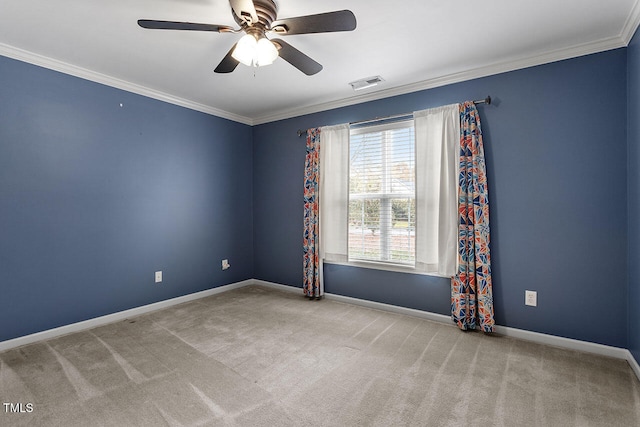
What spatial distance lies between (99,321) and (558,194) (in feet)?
14.4

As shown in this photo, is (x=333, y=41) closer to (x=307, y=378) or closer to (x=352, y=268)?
(x=352, y=268)

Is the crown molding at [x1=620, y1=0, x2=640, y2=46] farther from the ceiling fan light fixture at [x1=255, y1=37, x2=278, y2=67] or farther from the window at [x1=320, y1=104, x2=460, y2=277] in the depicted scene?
the ceiling fan light fixture at [x1=255, y1=37, x2=278, y2=67]

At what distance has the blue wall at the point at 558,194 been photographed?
95.9 inches

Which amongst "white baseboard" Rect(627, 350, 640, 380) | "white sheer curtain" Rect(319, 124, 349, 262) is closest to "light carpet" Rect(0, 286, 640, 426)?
"white baseboard" Rect(627, 350, 640, 380)

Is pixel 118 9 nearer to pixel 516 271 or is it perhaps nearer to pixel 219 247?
pixel 219 247

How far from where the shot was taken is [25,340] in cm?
264

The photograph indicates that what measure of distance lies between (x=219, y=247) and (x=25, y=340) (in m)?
2.08

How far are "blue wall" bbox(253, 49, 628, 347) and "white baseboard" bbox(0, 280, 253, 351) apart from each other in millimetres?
2756

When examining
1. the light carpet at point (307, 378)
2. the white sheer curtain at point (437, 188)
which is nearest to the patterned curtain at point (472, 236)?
the white sheer curtain at point (437, 188)

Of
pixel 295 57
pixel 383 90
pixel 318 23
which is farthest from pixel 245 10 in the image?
pixel 383 90

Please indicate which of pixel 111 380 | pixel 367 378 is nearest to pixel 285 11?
pixel 367 378

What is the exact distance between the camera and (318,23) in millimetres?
1769

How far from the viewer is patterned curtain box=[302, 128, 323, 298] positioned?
3.96m

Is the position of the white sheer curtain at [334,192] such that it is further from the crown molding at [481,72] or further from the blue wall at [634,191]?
the blue wall at [634,191]
